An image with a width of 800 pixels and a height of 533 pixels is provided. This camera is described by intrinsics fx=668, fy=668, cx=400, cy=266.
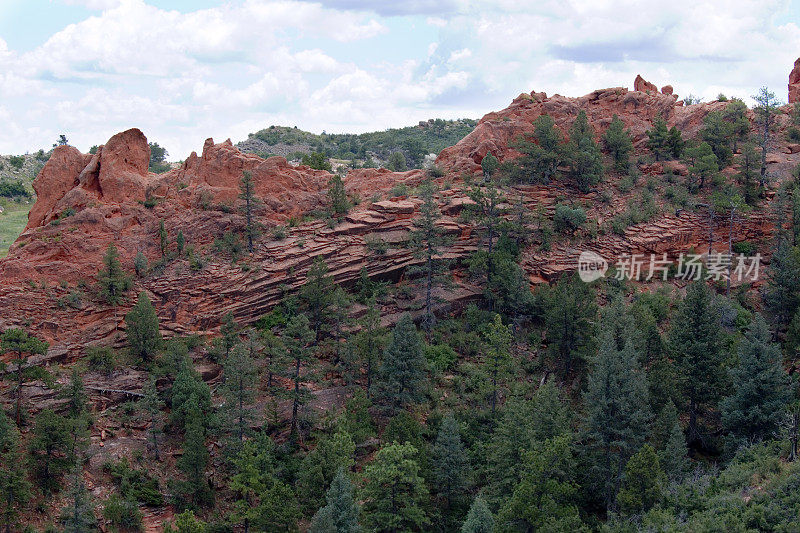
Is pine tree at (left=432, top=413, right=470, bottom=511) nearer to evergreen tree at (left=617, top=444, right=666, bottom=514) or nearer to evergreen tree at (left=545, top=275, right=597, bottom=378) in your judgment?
evergreen tree at (left=617, top=444, right=666, bottom=514)

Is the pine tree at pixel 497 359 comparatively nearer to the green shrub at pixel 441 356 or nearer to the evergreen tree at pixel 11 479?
the green shrub at pixel 441 356

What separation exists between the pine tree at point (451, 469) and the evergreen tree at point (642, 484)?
7152 millimetres

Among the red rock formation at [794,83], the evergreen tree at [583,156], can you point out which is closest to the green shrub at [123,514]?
the evergreen tree at [583,156]

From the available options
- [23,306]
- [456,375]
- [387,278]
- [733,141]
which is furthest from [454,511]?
[733,141]

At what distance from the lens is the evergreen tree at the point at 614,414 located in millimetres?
30938

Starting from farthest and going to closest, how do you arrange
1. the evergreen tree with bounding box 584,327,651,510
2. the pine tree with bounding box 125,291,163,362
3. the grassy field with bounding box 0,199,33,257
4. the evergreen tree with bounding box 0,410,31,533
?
the grassy field with bounding box 0,199,33,257
the pine tree with bounding box 125,291,163,362
the evergreen tree with bounding box 584,327,651,510
the evergreen tree with bounding box 0,410,31,533

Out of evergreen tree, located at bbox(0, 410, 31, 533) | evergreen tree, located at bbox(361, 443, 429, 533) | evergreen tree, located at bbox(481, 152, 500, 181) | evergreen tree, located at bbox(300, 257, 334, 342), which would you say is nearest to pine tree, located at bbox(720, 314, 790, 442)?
evergreen tree, located at bbox(361, 443, 429, 533)

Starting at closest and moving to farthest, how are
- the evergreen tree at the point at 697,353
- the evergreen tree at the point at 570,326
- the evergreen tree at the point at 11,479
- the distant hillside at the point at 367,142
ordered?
the evergreen tree at the point at 11,479 < the evergreen tree at the point at 697,353 < the evergreen tree at the point at 570,326 < the distant hillside at the point at 367,142

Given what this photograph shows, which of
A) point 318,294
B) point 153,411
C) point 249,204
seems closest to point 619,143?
point 318,294

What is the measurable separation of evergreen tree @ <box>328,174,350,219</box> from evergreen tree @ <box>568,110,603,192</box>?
17313mm

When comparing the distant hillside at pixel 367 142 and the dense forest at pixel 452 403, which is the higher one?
the distant hillside at pixel 367 142

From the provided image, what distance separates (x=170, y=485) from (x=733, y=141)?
48783 mm

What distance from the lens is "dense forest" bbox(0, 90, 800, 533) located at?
93.8ft

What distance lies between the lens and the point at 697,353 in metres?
35.6
